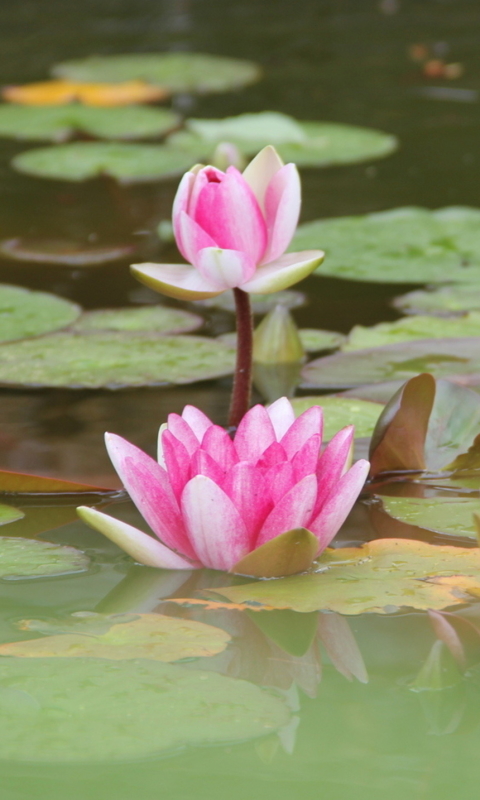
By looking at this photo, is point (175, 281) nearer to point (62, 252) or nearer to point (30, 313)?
point (30, 313)

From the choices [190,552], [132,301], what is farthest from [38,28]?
[190,552]

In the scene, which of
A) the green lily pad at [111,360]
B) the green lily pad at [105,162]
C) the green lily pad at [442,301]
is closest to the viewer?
the green lily pad at [111,360]

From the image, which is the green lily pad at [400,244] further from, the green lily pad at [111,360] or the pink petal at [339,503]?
the pink petal at [339,503]

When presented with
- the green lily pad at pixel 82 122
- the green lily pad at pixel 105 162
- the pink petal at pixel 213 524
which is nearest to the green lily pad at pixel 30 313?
the pink petal at pixel 213 524

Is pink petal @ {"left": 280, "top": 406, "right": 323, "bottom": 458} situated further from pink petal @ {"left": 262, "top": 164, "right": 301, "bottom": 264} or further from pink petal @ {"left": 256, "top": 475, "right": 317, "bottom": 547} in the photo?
pink petal @ {"left": 262, "top": 164, "right": 301, "bottom": 264}

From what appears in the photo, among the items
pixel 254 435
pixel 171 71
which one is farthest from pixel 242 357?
pixel 171 71
